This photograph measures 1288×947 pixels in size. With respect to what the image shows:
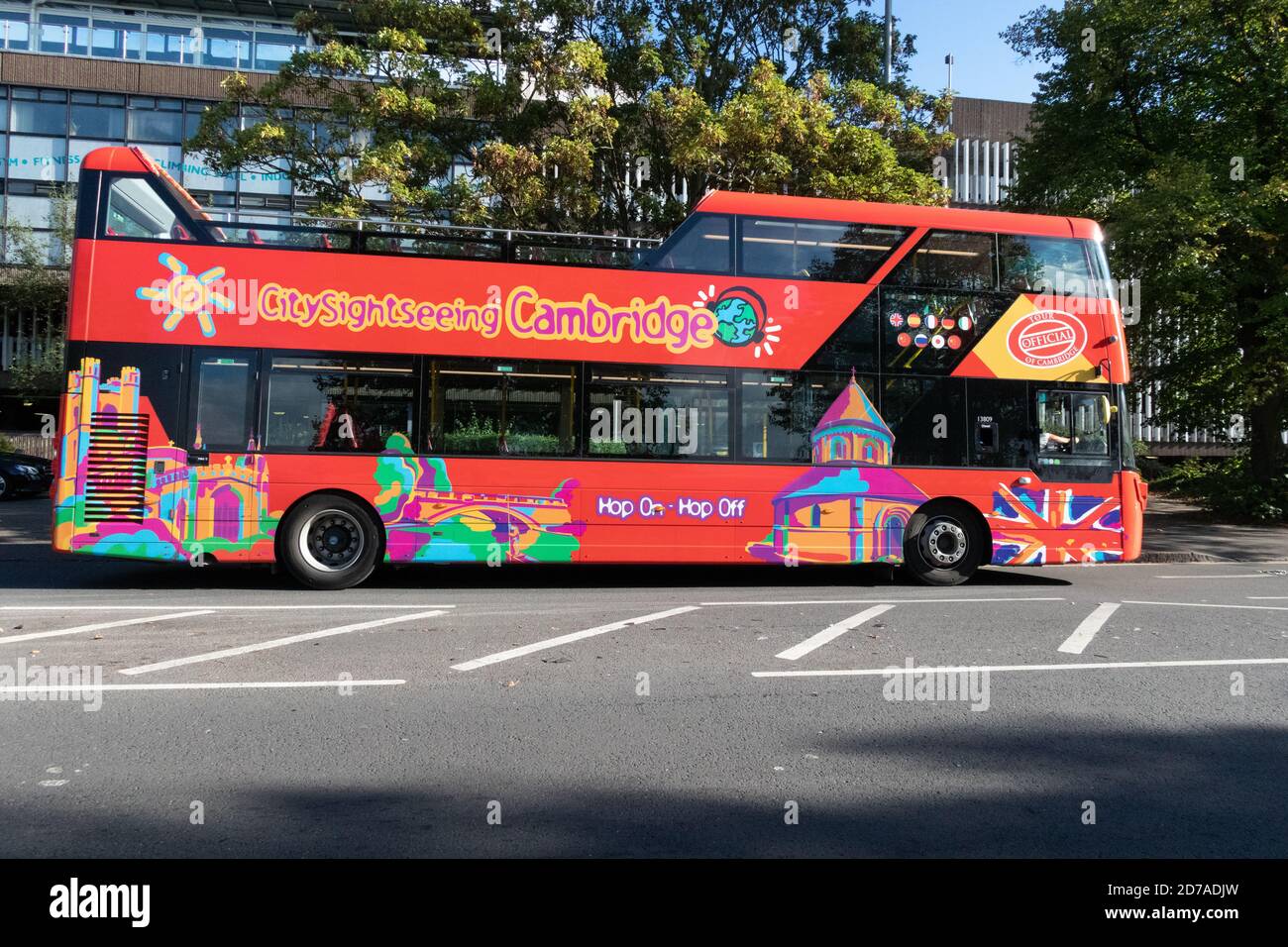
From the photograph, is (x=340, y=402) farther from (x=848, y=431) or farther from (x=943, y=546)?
(x=943, y=546)

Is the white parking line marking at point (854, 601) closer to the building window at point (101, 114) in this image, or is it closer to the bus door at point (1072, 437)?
the bus door at point (1072, 437)

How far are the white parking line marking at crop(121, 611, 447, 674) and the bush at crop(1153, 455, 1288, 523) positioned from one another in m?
17.8

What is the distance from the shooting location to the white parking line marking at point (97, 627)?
22.9 feet

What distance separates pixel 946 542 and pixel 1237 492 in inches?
479

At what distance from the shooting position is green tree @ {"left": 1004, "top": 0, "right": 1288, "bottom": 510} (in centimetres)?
1602

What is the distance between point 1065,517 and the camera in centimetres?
1068

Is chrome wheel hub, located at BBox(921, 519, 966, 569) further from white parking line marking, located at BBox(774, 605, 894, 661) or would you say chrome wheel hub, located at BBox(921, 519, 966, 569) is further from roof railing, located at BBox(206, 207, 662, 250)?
roof railing, located at BBox(206, 207, 662, 250)

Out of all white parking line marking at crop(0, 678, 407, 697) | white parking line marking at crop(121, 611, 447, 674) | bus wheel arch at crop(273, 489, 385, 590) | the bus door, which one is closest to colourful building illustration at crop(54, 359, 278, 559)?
bus wheel arch at crop(273, 489, 385, 590)

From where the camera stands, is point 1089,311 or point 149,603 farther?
point 1089,311

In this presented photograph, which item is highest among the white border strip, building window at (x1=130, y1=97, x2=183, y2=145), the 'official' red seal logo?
building window at (x1=130, y1=97, x2=183, y2=145)

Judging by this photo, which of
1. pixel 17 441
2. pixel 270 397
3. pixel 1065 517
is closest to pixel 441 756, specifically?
pixel 270 397

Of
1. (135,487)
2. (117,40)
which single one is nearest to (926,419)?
(135,487)

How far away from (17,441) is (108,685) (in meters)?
28.4
